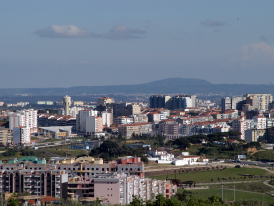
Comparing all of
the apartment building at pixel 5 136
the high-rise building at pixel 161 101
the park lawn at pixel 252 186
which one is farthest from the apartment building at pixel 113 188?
the high-rise building at pixel 161 101

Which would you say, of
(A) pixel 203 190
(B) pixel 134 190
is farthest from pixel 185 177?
(B) pixel 134 190

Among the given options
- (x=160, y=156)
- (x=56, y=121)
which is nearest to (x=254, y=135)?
(x=160, y=156)

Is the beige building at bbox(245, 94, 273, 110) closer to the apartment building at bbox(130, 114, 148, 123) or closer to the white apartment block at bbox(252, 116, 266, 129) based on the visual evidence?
the white apartment block at bbox(252, 116, 266, 129)

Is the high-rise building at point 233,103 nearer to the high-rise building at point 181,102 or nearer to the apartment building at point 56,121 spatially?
the high-rise building at point 181,102

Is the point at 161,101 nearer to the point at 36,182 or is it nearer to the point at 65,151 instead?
the point at 65,151

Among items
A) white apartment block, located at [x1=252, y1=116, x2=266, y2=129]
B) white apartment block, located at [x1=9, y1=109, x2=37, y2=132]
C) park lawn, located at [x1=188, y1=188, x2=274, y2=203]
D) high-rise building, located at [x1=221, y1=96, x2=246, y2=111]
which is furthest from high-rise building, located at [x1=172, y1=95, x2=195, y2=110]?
park lawn, located at [x1=188, y1=188, x2=274, y2=203]

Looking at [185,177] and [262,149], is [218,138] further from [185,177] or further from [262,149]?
[185,177]
